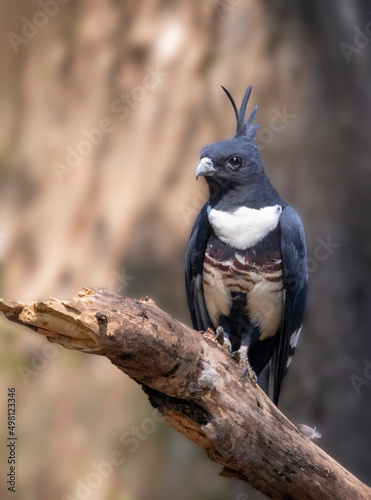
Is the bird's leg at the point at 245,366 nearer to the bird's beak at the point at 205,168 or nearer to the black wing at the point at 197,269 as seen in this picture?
the black wing at the point at 197,269

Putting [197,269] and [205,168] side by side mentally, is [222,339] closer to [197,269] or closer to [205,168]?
[197,269]

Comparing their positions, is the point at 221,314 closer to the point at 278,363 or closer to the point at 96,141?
the point at 278,363

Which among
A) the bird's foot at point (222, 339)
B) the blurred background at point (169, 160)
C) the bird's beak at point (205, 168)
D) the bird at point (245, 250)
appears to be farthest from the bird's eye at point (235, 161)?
the blurred background at point (169, 160)

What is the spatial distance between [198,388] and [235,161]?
151cm

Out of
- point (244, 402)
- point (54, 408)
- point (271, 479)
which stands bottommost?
point (54, 408)

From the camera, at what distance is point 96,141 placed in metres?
6.23

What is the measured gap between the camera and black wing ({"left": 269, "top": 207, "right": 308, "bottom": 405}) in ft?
12.9

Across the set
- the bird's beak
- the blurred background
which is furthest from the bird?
→ the blurred background

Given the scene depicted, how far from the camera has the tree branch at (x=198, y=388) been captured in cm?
259

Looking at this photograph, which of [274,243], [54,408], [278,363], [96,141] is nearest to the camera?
[274,243]

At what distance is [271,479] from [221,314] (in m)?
1.21

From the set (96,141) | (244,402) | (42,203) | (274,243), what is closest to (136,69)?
(96,141)

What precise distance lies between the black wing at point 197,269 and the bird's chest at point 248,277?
0.23ft

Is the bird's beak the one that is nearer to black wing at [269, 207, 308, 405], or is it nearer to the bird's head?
the bird's head
